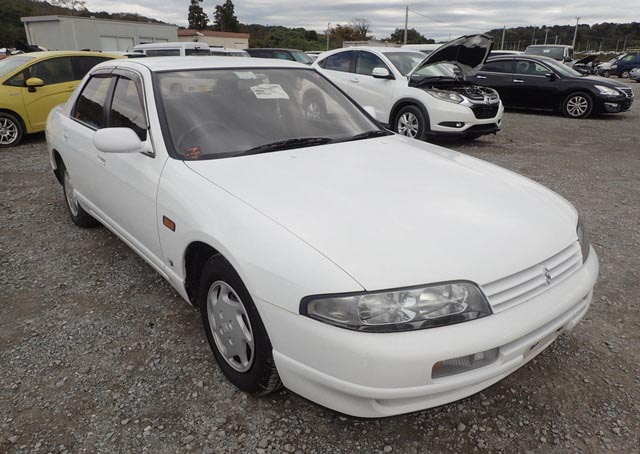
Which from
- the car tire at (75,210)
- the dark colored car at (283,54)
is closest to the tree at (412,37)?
the dark colored car at (283,54)

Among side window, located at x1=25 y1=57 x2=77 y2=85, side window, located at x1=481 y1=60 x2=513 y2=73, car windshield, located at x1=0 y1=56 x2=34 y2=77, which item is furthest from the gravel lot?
A: side window, located at x1=481 y1=60 x2=513 y2=73

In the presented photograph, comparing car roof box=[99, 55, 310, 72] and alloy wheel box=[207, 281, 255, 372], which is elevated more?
car roof box=[99, 55, 310, 72]

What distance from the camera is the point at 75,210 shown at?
4199mm

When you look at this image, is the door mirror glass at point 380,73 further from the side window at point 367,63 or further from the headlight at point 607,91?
the headlight at point 607,91

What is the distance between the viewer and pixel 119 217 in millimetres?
3057

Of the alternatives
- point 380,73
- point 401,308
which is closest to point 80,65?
point 380,73

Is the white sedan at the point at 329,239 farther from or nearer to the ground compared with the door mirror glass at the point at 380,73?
nearer to the ground

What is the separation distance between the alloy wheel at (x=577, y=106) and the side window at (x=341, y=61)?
589 cm

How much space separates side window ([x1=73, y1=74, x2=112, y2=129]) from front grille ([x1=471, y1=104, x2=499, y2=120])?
5.75 meters

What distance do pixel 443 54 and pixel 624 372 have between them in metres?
5.06

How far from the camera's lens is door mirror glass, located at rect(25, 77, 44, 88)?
7.81 m

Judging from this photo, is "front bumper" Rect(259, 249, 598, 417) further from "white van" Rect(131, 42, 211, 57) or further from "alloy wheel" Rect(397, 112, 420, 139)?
"white van" Rect(131, 42, 211, 57)

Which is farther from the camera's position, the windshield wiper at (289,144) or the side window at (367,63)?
the side window at (367,63)

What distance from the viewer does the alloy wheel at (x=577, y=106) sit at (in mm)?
10867
